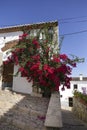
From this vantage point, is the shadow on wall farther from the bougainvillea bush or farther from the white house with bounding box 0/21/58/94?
the white house with bounding box 0/21/58/94

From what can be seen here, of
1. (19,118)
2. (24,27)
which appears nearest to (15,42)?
(24,27)

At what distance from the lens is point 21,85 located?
1363cm

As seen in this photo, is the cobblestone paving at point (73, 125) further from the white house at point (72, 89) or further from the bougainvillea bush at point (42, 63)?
the white house at point (72, 89)

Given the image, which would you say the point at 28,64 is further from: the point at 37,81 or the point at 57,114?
the point at 57,114

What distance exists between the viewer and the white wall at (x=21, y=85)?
1341 centimetres

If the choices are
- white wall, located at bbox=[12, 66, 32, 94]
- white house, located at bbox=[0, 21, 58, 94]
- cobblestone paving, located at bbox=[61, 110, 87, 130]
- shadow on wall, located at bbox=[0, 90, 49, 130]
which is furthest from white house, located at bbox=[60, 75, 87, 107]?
shadow on wall, located at bbox=[0, 90, 49, 130]

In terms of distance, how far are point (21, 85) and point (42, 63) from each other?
262cm

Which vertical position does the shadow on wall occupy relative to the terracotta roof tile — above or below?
below

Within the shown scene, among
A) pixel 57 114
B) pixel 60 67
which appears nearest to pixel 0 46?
pixel 60 67

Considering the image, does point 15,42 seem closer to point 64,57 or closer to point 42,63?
point 42,63

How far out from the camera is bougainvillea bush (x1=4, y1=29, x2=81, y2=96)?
1131 cm

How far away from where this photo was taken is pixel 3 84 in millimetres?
14453

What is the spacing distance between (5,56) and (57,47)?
3760 mm

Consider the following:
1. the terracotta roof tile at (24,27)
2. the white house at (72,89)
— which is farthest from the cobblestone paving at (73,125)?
the white house at (72,89)
